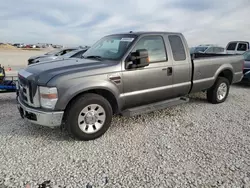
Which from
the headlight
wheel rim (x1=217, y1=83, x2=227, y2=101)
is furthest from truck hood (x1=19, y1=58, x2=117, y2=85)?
wheel rim (x1=217, y1=83, x2=227, y2=101)

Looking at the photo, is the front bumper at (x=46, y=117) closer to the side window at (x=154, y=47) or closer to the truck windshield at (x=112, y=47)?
the truck windshield at (x=112, y=47)

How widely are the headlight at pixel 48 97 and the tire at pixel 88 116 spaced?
0.29 meters

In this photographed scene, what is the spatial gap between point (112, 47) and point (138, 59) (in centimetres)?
83

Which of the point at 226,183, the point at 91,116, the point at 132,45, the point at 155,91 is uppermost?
the point at 132,45

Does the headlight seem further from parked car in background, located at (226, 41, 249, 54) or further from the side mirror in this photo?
parked car in background, located at (226, 41, 249, 54)

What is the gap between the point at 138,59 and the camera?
3.66 m

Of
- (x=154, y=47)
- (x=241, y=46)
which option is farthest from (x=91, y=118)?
(x=241, y=46)

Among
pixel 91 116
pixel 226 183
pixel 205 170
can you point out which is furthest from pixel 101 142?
pixel 226 183

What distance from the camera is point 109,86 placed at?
3.52 m

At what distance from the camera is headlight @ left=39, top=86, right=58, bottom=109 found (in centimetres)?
306

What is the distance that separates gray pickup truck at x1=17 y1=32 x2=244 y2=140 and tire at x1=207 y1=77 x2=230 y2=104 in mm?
595

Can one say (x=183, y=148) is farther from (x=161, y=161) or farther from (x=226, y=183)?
(x=226, y=183)

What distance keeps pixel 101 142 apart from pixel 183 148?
1.36 metres

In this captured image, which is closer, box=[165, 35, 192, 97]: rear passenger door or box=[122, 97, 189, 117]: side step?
box=[122, 97, 189, 117]: side step
